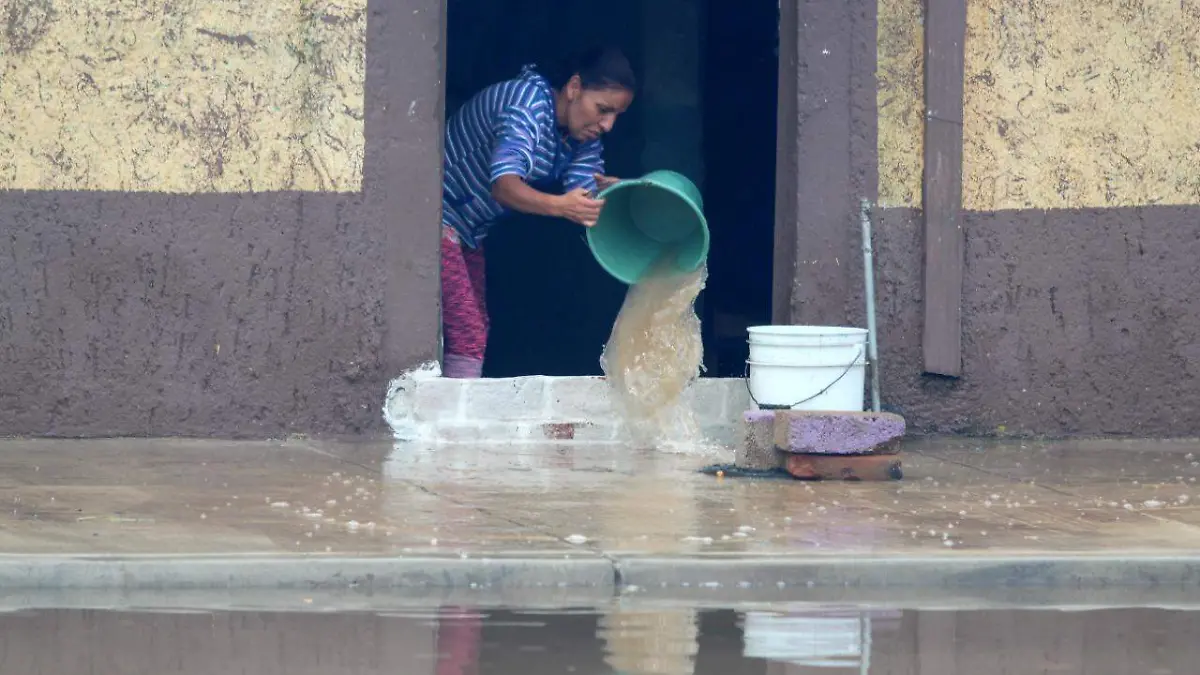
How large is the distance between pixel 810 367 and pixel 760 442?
502mm

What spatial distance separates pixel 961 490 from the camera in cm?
866

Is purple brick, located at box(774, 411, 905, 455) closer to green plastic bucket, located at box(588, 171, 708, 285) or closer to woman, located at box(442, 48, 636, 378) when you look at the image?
green plastic bucket, located at box(588, 171, 708, 285)

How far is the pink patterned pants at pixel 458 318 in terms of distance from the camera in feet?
34.9

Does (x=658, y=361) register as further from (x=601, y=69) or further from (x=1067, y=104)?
(x=1067, y=104)

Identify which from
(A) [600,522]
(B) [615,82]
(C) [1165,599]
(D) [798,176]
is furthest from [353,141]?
(C) [1165,599]

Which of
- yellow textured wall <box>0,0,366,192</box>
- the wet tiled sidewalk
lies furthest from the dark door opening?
yellow textured wall <box>0,0,366,192</box>

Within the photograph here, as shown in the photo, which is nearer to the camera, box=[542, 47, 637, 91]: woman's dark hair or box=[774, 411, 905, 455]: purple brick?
box=[774, 411, 905, 455]: purple brick

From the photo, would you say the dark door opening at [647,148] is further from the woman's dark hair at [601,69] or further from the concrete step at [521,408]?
the concrete step at [521,408]

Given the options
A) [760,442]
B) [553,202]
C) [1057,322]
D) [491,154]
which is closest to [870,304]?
[1057,322]

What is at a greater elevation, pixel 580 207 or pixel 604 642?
pixel 580 207

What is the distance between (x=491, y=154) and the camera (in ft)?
35.2

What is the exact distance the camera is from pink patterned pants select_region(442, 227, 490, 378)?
10.6m

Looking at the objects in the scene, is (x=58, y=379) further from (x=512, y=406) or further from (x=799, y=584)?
(x=799, y=584)

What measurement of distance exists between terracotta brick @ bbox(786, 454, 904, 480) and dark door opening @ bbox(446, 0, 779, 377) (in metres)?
3.76
